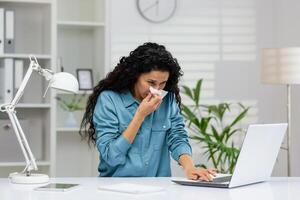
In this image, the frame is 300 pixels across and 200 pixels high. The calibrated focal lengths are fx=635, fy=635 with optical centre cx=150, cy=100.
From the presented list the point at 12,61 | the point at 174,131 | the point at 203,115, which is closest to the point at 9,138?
the point at 12,61

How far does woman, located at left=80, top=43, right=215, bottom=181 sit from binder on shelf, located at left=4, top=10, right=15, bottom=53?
1.56 m

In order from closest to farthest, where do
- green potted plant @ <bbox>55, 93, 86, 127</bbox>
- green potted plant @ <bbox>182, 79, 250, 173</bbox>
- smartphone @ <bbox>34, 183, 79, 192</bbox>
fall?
smartphone @ <bbox>34, 183, 79, 192</bbox>, green potted plant @ <bbox>182, 79, 250, 173</bbox>, green potted plant @ <bbox>55, 93, 86, 127</bbox>

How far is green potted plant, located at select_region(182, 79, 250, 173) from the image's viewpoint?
4082mm

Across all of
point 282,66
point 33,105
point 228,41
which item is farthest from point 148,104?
point 228,41

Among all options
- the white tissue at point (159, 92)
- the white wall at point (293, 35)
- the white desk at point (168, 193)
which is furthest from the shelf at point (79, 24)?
the white desk at point (168, 193)

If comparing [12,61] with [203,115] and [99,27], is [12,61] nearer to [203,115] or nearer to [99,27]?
[99,27]

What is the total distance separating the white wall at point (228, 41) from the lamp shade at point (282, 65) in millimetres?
655

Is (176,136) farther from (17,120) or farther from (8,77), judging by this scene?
(8,77)

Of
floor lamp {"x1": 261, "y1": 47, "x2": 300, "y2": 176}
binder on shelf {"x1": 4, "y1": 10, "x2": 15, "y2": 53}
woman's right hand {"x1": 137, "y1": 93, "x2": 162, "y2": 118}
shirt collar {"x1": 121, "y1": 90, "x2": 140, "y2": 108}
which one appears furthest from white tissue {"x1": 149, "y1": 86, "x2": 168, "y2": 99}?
binder on shelf {"x1": 4, "y1": 10, "x2": 15, "y2": 53}

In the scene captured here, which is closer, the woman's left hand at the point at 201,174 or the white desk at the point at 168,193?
the white desk at the point at 168,193

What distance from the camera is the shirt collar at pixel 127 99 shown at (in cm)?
278

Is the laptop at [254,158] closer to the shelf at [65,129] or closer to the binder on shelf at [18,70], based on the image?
the shelf at [65,129]

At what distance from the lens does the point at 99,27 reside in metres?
4.48

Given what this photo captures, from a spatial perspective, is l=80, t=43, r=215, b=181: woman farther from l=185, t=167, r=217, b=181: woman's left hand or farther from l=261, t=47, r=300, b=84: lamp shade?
l=261, t=47, r=300, b=84: lamp shade
